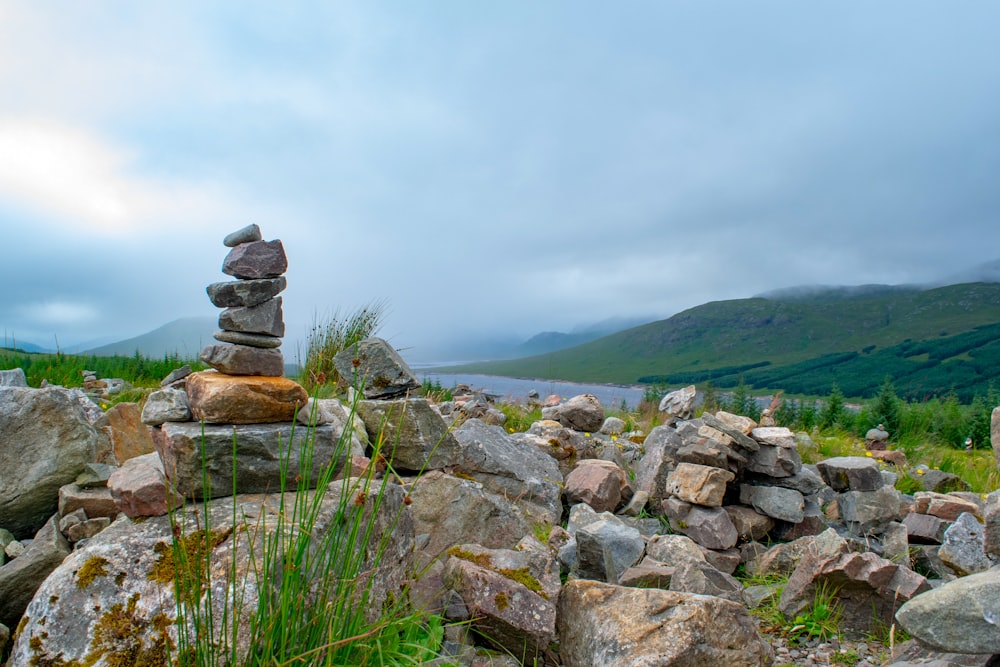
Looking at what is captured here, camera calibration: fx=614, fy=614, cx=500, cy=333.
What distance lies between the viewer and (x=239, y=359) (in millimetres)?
4680

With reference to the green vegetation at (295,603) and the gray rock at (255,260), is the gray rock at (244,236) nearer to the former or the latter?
the gray rock at (255,260)

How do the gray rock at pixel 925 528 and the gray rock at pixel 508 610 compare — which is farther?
the gray rock at pixel 925 528

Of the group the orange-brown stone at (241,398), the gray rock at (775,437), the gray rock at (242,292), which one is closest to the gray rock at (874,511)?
the gray rock at (775,437)

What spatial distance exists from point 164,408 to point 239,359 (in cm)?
63

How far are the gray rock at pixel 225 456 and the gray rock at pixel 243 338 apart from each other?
669 millimetres

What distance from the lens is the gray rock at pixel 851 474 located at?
9.48 m

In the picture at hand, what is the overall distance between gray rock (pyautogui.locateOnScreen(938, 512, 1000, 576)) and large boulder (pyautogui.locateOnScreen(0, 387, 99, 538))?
8.74 meters

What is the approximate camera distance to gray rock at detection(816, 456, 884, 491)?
9484 millimetres

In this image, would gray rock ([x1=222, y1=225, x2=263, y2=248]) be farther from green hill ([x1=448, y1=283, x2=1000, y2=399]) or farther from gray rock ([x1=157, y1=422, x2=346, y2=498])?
green hill ([x1=448, y1=283, x2=1000, y2=399])

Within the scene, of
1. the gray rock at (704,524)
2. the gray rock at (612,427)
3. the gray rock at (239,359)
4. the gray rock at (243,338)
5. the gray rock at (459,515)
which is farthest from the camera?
the gray rock at (612,427)

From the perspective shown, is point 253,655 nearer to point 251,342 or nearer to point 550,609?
point 550,609

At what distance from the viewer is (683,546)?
22.3 feet

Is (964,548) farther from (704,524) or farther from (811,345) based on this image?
(811,345)

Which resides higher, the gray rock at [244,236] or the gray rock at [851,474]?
the gray rock at [244,236]
